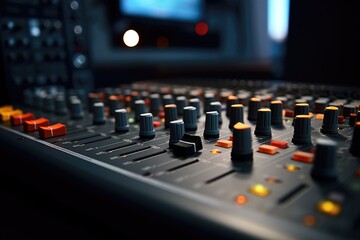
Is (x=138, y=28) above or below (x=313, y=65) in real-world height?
above

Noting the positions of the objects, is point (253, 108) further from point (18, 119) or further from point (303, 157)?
point (18, 119)

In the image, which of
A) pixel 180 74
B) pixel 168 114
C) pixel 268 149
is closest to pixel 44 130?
pixel 168 114

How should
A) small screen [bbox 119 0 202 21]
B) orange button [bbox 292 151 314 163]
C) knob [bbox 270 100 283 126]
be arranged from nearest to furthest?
orange button [bbox 292 151 314 163] → knob [bbox 270 100 283 126] → small screen [bbox 119 0 202 21]

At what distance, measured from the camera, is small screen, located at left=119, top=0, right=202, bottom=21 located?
1799 millimetres

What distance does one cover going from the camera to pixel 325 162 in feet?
1.21

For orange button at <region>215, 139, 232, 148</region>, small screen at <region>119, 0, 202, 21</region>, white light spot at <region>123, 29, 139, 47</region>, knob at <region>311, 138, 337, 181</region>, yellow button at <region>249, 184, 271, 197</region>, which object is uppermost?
small screen at <region>119, 0, 202, 21</region>

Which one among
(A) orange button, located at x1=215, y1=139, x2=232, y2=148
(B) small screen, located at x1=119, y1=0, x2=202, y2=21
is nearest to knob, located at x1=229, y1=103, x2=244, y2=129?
(A) orange button, located at x1=215, y1=139, x2=232, y2=148

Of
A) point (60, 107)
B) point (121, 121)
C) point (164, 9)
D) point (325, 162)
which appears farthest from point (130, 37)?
point (325, 162)

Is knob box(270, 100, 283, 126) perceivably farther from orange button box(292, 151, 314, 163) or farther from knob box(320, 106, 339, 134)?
orange button box(292, 151, 314, 163)

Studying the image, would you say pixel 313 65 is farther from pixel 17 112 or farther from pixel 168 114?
pixel 17 112

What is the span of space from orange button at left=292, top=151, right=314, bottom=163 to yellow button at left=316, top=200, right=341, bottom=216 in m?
0.11

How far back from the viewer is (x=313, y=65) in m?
1.33

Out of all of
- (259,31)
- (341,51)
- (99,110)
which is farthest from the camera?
(259,31)

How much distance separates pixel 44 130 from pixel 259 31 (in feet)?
9.61
